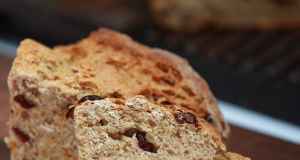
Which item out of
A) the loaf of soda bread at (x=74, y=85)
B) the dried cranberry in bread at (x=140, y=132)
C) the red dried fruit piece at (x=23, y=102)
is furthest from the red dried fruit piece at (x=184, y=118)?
the red dried fruit piece at (x=23, y=102)

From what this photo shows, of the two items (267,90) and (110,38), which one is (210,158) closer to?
(110,38)

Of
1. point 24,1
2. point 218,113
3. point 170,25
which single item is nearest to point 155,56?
point 218,113

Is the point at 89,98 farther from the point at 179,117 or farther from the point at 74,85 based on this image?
the point at 179,117

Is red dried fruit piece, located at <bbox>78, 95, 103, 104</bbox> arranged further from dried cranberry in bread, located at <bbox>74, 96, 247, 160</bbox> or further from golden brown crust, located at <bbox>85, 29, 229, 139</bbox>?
golden brown crust, located at <bbox>85, 29, 229, 139</bbox>

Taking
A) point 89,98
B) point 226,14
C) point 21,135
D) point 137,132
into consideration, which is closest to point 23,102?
point 21,135

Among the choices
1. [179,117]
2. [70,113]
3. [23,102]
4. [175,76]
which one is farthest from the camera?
[175,76]

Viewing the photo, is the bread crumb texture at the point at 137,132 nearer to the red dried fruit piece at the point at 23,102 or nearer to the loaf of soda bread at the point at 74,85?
the loaf of soda bread at the point at 74,85
